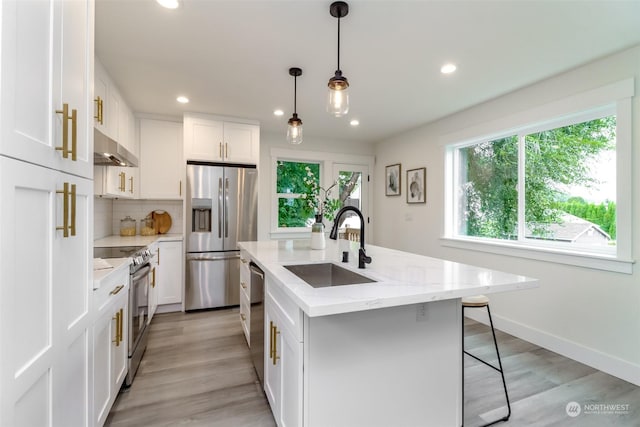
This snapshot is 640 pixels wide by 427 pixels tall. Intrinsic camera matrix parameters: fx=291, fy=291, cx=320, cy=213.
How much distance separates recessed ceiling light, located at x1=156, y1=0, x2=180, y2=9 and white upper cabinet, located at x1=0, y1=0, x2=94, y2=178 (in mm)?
540

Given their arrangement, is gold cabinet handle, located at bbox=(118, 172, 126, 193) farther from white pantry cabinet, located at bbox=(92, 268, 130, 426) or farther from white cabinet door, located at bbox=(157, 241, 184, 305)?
white pantry cabinet, located at bbox=(92, 268, 130, 426)

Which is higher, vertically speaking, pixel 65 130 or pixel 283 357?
pixel 65 130

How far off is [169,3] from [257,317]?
203cm

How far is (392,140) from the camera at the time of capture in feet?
15.6

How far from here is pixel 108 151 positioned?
1.87 m

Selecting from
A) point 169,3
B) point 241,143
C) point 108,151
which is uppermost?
point 169,3

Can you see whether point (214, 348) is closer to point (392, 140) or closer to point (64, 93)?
point (64, 93)

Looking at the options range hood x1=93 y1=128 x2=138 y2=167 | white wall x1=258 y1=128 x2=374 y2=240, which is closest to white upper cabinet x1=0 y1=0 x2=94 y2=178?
range hood x1=93 y1=128 x2=138 y2=167

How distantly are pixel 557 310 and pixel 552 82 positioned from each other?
204 cm

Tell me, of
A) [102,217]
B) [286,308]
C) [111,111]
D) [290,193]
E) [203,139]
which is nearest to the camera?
[286,308]

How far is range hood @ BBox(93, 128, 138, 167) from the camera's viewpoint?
69.0 inches

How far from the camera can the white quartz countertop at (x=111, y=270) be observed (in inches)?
55.4

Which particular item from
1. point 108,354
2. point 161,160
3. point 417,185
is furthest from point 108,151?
point 417,185

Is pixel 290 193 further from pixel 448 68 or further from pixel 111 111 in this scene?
pixel 448 68
